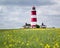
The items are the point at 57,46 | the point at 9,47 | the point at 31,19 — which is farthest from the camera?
the point at 31,19

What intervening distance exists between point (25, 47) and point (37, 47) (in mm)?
518

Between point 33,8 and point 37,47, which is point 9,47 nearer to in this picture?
point 37,47

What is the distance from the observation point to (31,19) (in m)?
54.2

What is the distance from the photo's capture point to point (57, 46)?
10688mm

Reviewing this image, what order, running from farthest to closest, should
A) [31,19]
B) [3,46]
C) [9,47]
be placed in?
[31,19] → [3,46] → [9,47]

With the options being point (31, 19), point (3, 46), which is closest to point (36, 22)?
point (31, 19)

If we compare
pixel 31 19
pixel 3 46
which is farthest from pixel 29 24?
pixel 3 46

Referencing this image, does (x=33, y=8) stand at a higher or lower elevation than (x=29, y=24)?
higher

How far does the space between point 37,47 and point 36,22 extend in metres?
43.5

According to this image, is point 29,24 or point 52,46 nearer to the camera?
point 52,46

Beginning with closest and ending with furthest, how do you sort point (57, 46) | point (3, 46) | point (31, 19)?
point (57, 46) < point (3, 46) < point (31, 19)

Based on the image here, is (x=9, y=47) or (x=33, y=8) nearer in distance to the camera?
(x=9, y=47)

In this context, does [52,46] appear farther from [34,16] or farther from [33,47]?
[34,16]

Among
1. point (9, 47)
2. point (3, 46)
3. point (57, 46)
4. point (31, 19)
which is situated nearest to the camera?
point (57, 46)
